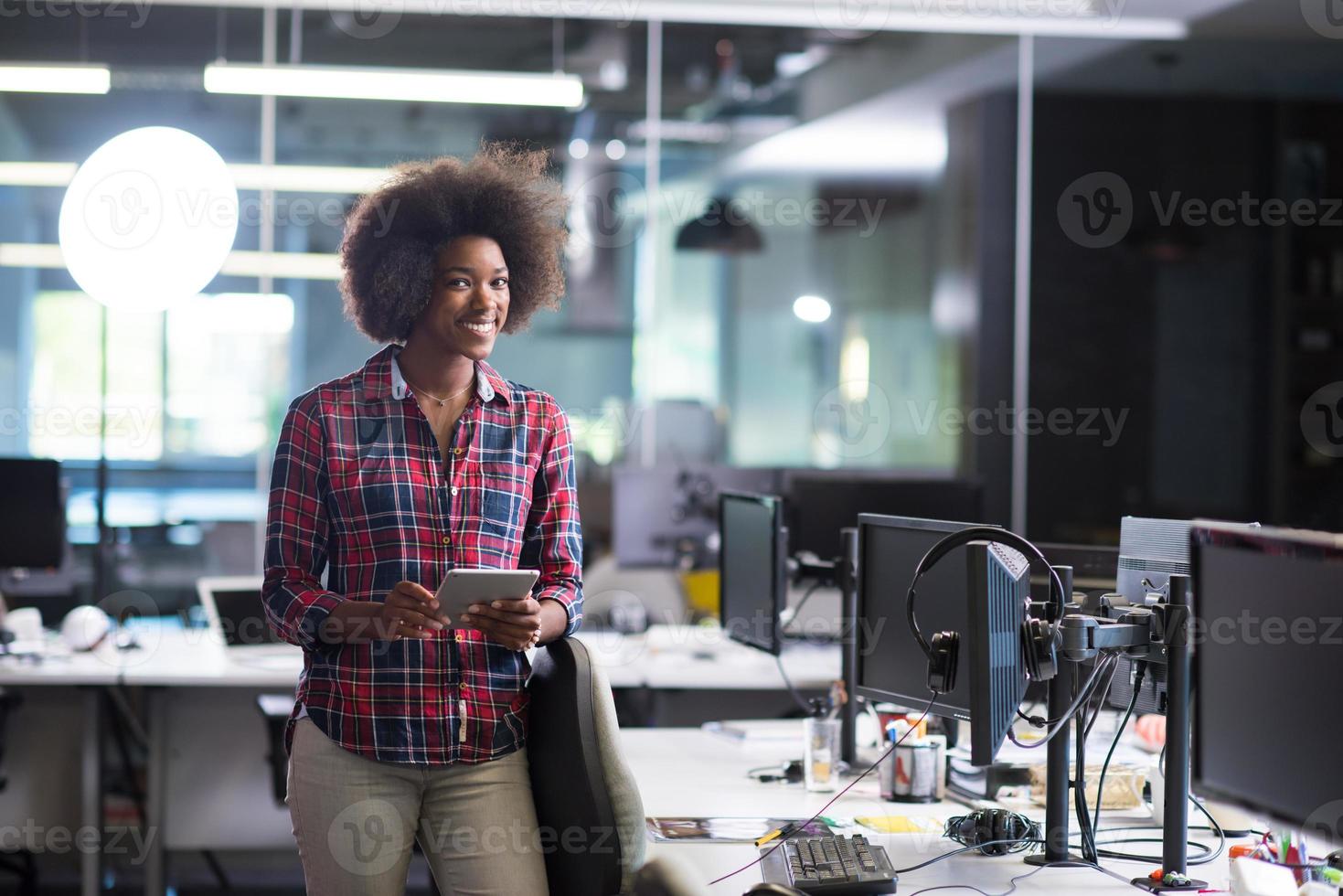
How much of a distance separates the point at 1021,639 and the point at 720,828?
654 millimetres

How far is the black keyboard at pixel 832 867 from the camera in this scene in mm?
1772

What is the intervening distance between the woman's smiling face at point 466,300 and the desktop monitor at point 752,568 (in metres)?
0.98

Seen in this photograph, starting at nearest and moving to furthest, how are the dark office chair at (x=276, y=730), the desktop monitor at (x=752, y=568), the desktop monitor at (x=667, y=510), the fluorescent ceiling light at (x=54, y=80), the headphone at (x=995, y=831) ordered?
the headphone at (x=995, y=831) → the desktop monitor at (x=752, y=568) → the dark office chair at (x=276, y=730) → the desktop monitor at (x=667, y=510) → the fluorescent ceiling light at (x=54, y=80)

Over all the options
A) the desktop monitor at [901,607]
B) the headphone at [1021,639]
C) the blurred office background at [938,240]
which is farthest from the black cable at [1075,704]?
the blurred office background at [938,240]

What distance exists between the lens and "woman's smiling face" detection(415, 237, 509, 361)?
6.81ft

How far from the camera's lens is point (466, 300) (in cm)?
209

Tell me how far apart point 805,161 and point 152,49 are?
2848mm

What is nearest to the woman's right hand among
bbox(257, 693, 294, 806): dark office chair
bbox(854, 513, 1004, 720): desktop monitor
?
bbox(854, 513, 1004, 720): desktop monitor

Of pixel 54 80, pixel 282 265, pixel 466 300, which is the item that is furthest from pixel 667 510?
pixel 54 80

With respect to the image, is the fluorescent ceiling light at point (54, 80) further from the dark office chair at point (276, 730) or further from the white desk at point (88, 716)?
the dark office chair at point (276, 730)

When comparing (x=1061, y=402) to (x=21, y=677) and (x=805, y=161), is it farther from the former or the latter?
(x=21, y=677)

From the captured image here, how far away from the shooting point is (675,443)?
18.2 ft

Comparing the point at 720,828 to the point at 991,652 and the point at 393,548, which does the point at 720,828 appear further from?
the point at 393,548

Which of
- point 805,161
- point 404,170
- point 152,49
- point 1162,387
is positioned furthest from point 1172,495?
point 152,49
